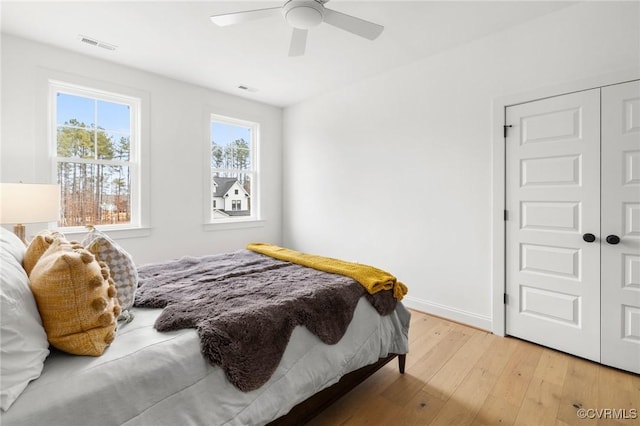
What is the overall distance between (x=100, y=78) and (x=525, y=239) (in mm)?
4381

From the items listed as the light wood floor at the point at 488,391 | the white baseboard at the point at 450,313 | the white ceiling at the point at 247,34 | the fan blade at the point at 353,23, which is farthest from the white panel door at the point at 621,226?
the fan blade at the point at 353,23

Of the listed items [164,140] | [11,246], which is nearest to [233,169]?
[164,140]

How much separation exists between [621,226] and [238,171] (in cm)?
410

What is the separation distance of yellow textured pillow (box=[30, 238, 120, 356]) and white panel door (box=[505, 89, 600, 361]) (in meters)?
2.91

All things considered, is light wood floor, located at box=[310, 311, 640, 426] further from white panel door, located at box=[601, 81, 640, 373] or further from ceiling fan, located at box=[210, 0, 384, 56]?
ceiling fan, located at box=[210, 0, 384, 56]

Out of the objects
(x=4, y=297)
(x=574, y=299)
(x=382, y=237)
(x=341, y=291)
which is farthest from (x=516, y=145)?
(x=4, y=297)

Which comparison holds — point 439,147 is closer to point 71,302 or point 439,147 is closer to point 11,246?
point 71,302

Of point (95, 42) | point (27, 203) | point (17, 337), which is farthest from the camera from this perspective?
point (95, 42)

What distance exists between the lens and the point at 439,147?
309cm

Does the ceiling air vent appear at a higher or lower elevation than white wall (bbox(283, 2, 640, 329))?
higher

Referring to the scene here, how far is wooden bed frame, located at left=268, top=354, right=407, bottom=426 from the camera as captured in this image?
1.47m

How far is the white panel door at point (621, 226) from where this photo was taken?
2.08 metres

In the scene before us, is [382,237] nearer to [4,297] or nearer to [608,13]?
[608,13]

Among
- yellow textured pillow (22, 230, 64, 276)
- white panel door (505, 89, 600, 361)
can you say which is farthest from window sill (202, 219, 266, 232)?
white panel door (505, 89, 600, 361)
